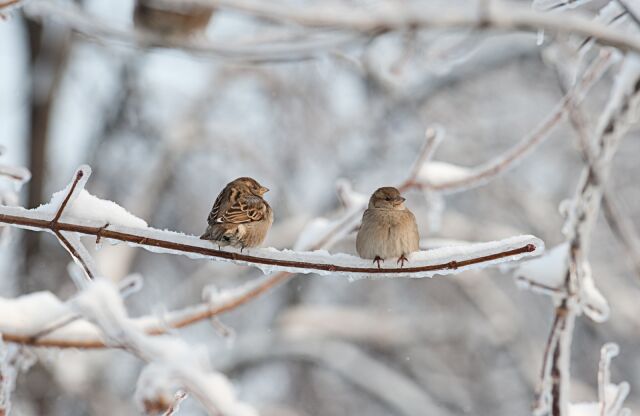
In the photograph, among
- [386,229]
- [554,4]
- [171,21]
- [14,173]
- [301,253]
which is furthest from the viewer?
[171,21]

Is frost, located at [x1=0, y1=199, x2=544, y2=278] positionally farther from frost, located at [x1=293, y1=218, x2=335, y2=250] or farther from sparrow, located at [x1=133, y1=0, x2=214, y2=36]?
sparrow, located at [x1=133, y1=0, x2=214, y2=36]

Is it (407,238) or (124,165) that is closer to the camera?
(407,238)

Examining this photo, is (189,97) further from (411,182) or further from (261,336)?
(411,182)

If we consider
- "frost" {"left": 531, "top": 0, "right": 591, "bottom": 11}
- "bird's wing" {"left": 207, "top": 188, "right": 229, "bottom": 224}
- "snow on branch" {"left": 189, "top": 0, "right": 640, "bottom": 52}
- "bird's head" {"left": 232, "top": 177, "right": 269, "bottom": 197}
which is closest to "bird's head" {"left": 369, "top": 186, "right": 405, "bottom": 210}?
"bird's head" {"left": 232, "top": 177, "right": 269, "bottom": 197}

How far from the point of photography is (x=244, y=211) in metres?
2.51

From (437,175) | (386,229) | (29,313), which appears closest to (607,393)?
(386,229)

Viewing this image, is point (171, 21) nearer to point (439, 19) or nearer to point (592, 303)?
point (439, 19)

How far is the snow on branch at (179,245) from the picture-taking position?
161cm

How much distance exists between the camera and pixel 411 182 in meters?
2.82

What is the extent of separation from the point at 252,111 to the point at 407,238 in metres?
9.47

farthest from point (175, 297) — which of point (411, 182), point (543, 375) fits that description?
point (543, 375)

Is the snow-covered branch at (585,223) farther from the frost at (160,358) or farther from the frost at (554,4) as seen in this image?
the frost at (160,358)

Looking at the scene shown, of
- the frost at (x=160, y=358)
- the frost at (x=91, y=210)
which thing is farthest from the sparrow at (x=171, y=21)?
the frost at (x=160, y=358)

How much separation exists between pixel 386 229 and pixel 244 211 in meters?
0.45
